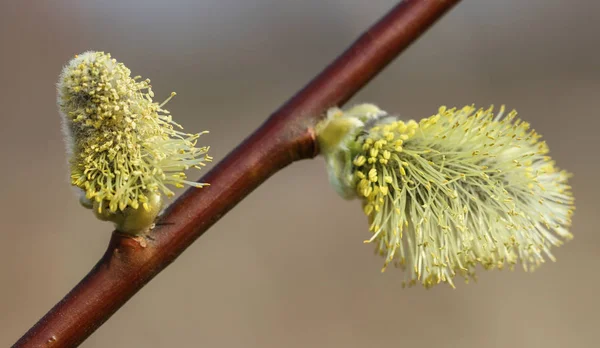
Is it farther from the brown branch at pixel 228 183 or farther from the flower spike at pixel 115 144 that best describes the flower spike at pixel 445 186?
the flower spike at pixel 115 144

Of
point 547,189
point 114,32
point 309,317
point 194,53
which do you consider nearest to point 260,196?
point 309,317

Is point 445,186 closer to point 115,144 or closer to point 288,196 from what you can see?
point 115,144

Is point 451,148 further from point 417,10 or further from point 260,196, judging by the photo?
point 260,196

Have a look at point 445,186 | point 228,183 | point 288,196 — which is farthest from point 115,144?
point 288,196

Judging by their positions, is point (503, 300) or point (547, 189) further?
point (503, 300)

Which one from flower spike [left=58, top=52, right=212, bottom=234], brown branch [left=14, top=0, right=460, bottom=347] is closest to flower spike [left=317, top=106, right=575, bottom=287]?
brown branch [left=14, top=0, right=460, bottom=347]

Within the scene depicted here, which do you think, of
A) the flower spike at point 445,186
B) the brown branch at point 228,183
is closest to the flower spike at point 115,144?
the brown branch at point 228,183
